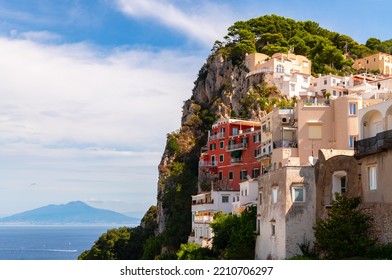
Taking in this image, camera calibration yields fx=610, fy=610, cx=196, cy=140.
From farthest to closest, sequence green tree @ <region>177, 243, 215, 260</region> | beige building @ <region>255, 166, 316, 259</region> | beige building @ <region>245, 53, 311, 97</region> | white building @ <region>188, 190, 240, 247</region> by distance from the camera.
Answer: beige building @ <region>245, 53, 311, 97</region> → white building @ <region>188, 190, 240, 247</region> → green tree @ <region>177, 243, 215, 260</region> → beige building @ <region>255, 166, 316, 259</region>

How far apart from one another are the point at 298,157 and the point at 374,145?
20.4 meters

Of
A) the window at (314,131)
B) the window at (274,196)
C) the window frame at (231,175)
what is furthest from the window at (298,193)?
the window frame at (231,175)

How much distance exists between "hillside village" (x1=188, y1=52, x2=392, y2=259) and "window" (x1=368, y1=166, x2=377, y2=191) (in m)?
0.05

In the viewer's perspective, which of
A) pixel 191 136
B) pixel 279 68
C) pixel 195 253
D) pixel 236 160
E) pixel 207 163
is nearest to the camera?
pixel 195 253

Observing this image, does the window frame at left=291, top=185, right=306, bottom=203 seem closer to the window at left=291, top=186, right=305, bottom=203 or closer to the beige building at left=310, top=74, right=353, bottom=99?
the window at left=291, top=186, right=305, bottom=203

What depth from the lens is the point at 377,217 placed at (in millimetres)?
26672

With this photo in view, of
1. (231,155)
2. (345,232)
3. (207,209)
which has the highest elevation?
(231,155)

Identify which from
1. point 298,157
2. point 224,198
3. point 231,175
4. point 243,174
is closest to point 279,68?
point 231,175

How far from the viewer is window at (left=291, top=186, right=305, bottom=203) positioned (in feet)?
99.5

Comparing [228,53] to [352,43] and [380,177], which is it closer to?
[352,43]

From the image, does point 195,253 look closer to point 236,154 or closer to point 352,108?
point 352,108

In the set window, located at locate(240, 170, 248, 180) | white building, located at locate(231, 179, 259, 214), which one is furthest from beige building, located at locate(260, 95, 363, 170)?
window, located at locate(240, 170, 248, 180)

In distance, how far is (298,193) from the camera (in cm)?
3039

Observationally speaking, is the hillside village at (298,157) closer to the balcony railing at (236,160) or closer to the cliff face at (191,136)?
the balcony railing at (236,160)
